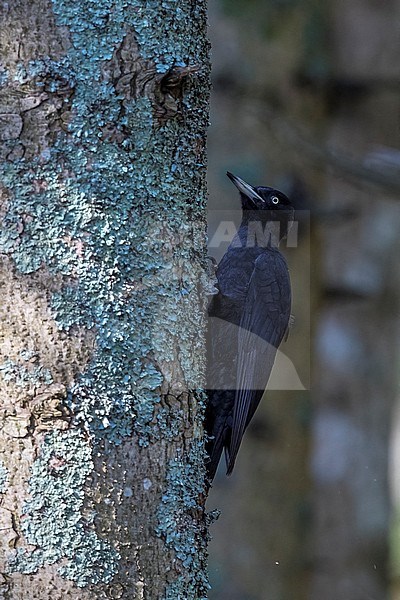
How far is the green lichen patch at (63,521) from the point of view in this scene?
143cm

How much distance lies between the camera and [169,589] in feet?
5.04

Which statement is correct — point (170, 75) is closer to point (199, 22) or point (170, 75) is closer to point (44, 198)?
point (199, 22)

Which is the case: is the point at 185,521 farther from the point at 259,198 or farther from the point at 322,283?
the point at 322,283

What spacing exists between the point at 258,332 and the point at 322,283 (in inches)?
73.0

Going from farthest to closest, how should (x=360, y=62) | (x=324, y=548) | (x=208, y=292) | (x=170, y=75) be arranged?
(x=324, y=548) < (x=360, y=62) < (x=208, y=292) < (x=170, y=75)

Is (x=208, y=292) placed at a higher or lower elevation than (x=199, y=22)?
lower

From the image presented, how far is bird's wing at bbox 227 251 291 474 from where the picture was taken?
7.79ft

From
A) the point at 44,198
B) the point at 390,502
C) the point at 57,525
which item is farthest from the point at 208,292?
the point at 390,502

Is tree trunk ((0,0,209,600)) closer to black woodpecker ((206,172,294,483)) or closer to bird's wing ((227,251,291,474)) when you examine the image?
black woodpecker ((206,172,294,483))

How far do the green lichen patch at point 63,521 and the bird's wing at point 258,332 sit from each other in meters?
0.91

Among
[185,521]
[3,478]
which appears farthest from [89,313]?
[185,521]

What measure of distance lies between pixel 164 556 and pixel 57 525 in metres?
0.23

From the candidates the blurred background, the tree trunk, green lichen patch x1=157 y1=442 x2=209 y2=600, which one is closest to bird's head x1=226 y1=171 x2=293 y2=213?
the blurred background

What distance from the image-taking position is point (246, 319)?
2.57 metres
